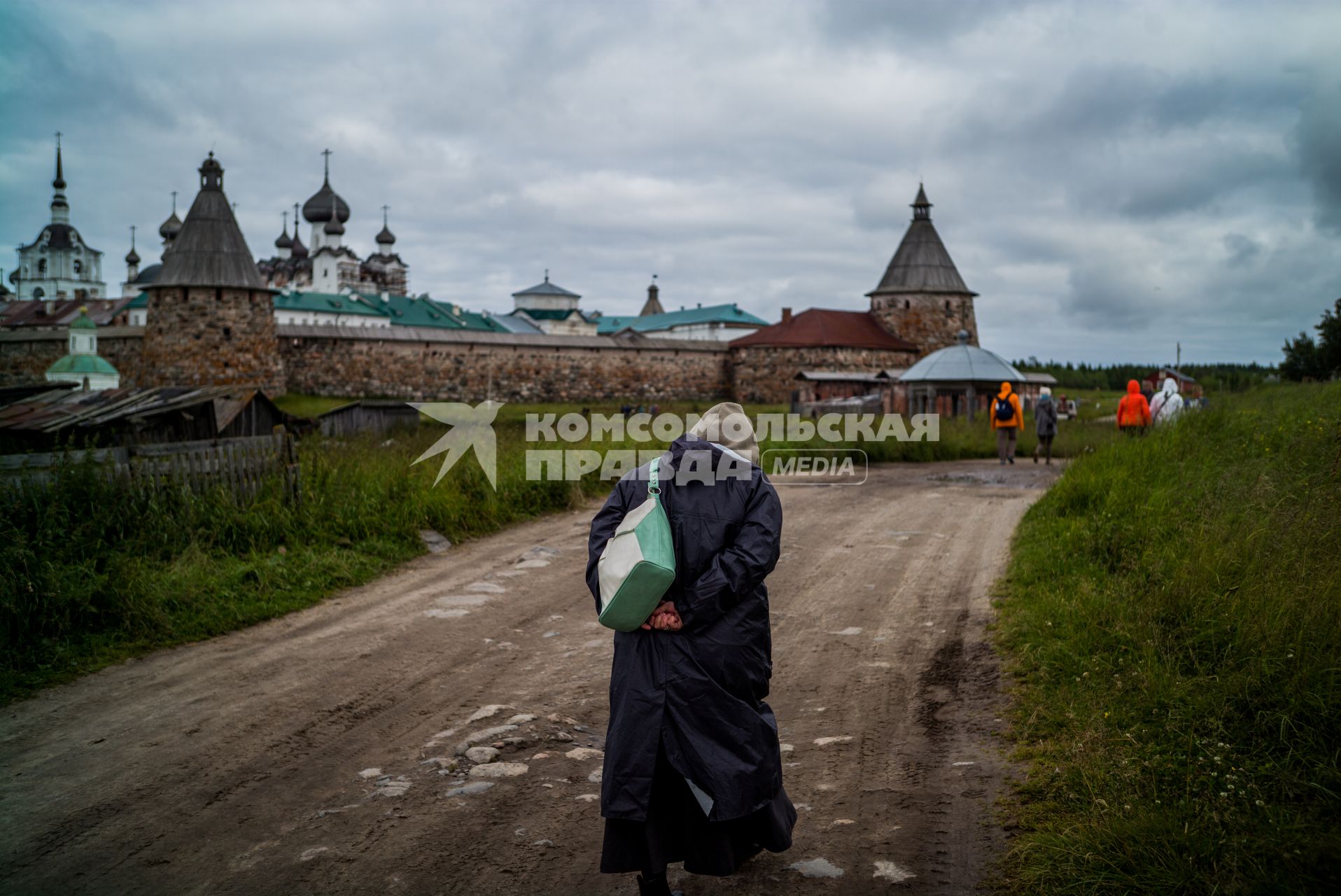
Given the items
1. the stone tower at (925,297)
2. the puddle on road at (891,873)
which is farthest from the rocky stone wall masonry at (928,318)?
the puddle on road at (891,873)

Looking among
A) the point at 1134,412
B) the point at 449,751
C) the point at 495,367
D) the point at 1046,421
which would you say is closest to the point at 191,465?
the point at 449,751

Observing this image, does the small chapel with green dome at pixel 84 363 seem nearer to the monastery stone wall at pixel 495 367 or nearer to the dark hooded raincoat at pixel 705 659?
the monastery stone wall at pixel 495 367

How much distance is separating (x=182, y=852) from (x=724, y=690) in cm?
213

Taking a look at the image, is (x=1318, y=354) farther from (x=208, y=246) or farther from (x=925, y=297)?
(x=208, y=246)

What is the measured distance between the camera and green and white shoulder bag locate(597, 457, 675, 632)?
287cm

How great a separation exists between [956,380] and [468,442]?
18.6 meters

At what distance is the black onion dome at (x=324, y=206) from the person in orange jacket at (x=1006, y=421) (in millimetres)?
76113

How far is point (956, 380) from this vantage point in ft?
87.8

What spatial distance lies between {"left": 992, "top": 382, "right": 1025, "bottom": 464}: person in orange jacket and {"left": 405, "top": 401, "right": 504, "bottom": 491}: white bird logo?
28.9ft

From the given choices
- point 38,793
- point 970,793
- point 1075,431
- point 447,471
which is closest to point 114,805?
point 38,793

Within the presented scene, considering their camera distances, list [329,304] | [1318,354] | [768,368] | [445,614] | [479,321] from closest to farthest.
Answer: [445,614] → [1318,354] → [768,368] → [329,304] → [479,321]

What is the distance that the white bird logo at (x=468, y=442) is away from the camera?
11.0 meters

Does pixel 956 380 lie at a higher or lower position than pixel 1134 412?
higher

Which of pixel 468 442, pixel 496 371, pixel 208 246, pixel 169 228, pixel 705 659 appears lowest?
pixel 705 659
